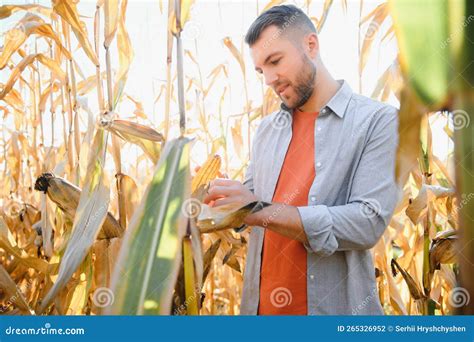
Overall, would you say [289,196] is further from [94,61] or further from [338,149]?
[94,61]

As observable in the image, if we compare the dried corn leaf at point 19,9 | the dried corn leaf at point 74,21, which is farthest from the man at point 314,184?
the dried corn leaf at point 19,9

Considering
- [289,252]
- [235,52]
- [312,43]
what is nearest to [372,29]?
[312,43]

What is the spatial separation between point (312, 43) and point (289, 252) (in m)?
0.42

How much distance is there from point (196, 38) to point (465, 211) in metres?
1.21

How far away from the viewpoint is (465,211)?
17 centimetres

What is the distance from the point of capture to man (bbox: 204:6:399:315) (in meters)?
0.78

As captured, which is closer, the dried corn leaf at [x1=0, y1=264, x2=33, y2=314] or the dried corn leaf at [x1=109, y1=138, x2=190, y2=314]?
the dried corn leaf at [x1=109, y1=138, x2=190, y2=314]

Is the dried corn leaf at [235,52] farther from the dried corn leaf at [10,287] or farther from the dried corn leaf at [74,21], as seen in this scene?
the dried corn leaf at [10,287]

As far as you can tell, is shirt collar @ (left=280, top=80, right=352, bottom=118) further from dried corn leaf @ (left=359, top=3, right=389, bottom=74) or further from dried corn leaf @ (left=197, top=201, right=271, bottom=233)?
dried corn leaf @ (left=197, top=201, right=271, bottom=233)

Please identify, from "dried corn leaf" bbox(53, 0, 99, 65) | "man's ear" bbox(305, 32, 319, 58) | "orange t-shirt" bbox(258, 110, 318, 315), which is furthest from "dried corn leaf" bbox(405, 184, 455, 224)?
"dried corn leaf" bbox(53, 0, 99, 65)

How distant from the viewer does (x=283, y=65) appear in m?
0.91

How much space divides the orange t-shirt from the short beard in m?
0.05

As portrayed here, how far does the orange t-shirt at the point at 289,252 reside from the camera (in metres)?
0.85

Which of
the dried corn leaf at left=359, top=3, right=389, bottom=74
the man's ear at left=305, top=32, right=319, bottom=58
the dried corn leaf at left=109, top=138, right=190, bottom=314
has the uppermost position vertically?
the dried corn leaf at left=359, top=3, right=389, bottom=74
